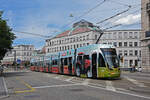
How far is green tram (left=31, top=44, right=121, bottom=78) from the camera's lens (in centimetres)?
1720

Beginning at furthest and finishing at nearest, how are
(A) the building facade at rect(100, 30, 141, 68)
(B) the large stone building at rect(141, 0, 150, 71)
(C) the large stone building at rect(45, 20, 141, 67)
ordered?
1. (A) the building facade at rect(100, 30, 141, 68)
2. (C) the large stone building at rect(45, 20, 141, 67)
3. (B) the large stone building at rect(141, 0, 150, 71)

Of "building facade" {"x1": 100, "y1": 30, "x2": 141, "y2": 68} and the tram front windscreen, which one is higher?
"building facade" {"x1": 100, "y1": 30, "x2": 141, "y2": 68}

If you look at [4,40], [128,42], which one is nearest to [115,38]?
[128,42]

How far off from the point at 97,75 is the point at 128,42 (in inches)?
2293

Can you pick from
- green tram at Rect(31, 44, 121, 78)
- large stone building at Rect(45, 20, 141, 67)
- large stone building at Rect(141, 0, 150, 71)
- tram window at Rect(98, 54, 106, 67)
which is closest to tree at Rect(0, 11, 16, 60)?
green tram at Rect(31, 44, 121, 78)

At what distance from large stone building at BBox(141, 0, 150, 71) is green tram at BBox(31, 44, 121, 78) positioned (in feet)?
63.8

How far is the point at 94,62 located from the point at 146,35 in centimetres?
2358

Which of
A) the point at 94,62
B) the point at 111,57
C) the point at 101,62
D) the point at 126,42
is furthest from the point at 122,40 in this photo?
the point at 101,62

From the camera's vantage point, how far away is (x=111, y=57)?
17.6 m

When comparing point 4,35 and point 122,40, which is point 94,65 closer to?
point 4,35

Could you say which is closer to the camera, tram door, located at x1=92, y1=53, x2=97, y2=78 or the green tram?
the green tram

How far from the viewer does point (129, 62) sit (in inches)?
2901

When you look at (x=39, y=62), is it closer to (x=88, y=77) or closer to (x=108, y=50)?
(x=88, y=77)

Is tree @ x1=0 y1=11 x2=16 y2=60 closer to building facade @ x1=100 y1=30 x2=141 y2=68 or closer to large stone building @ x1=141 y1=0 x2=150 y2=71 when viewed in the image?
large stone building @ x1=141 y1=0 x2=150 y2=71
